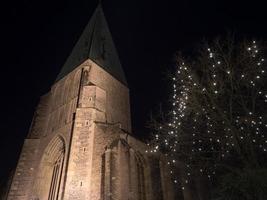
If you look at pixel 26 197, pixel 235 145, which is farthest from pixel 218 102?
pixel 26 197

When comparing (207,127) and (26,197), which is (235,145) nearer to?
(207,127)

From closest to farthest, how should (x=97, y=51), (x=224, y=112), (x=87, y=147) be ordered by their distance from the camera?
(x=224, y=112) → (x=87, y=147) → (x=97, y=51)

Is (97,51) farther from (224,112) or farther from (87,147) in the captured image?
(224,112)

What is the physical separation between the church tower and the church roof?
0.14 metres

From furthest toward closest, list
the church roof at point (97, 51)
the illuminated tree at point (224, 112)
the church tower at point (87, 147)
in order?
the church roof at point (97, 51)
the church tower at point (87, 147)
the illuminated tree at point (224, 112)

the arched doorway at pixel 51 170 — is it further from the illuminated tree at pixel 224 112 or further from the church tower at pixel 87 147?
the illuminated tree at pixel 224 112

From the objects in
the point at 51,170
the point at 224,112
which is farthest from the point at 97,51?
the point at 224,112

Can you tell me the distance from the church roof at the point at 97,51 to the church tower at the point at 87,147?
0.47ft

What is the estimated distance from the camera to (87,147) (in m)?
16.9

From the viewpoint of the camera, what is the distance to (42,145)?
68.5 ft

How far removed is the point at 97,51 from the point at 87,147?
13206mm

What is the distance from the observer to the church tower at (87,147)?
15.4m

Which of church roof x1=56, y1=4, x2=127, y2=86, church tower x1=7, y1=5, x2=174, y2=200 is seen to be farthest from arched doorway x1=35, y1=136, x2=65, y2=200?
church roof x1=56, y1=4, x2=127, y2=86

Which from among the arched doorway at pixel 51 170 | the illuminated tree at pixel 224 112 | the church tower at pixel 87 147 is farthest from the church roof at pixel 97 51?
the illuminated tree at pixel 224 112
